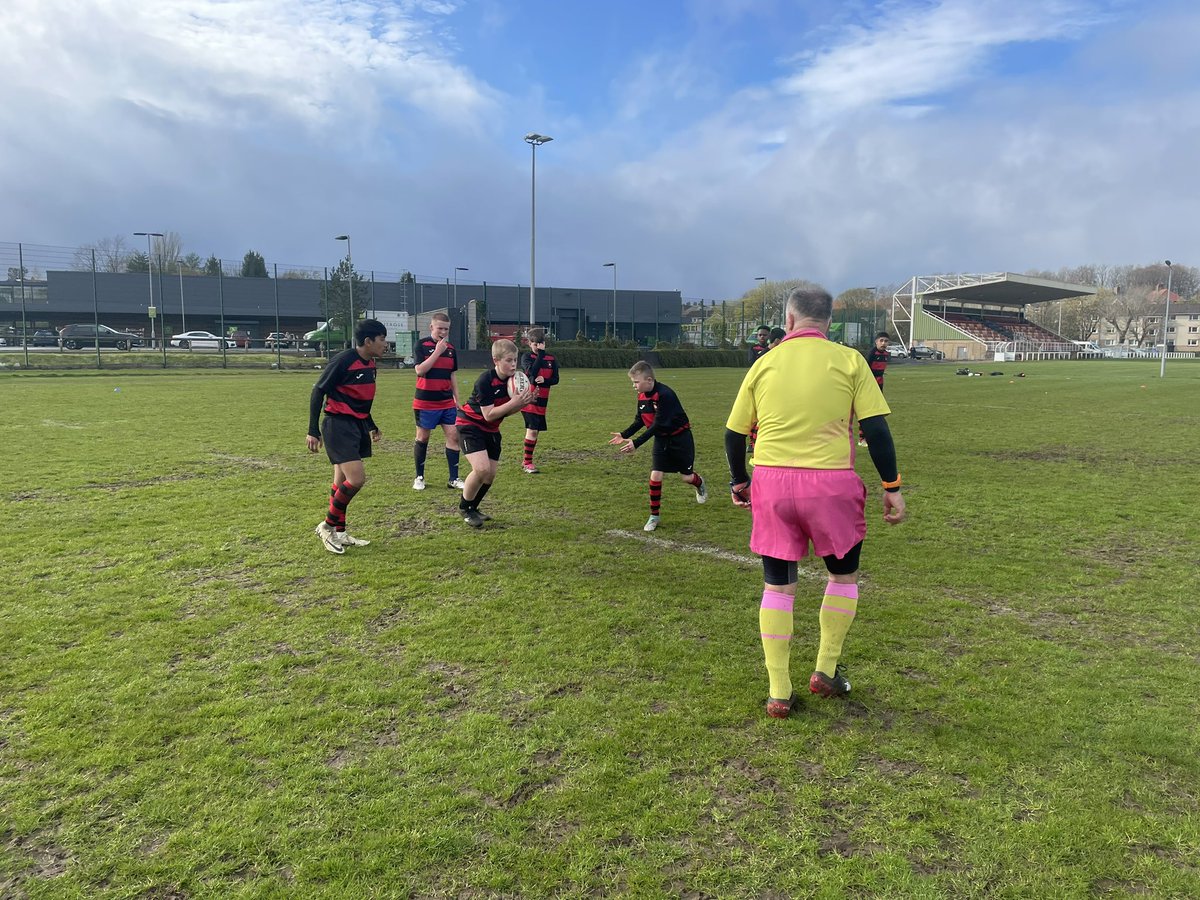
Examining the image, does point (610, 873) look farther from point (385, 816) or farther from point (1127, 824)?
point (1127, 824)

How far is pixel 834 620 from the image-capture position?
386 cm

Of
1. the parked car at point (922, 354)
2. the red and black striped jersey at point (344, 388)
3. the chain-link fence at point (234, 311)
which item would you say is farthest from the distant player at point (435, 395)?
the parked car at point (922, 354)

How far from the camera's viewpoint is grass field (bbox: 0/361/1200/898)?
8.86 feet

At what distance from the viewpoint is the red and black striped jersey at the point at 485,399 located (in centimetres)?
738

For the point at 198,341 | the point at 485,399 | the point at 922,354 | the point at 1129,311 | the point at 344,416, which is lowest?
the point at 344,416

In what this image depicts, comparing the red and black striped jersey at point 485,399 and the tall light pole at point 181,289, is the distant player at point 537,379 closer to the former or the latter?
the red and black striped jersey at point 485,399

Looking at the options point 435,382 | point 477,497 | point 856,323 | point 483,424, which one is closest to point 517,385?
point 483,424

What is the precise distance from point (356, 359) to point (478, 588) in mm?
2567

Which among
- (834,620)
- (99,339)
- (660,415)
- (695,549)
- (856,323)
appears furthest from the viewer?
(856,323)

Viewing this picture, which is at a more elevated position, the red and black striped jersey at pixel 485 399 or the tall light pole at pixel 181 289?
the tall light pole at pixel 181 289

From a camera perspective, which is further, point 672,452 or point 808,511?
point 672,452

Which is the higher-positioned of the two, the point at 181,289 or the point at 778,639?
the point at 181,289

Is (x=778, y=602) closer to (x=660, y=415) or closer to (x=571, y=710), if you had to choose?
(x=571, y=710)

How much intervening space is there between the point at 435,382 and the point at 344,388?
8.78 ft
